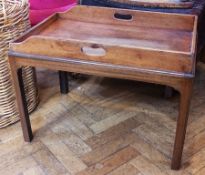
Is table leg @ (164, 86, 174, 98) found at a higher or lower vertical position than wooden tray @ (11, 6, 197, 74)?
lower

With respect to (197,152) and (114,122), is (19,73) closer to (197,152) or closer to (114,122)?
(114,122)

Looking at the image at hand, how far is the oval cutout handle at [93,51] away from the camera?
3.09 ft

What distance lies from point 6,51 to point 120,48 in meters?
0.50

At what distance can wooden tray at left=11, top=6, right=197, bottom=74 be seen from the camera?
0.90m

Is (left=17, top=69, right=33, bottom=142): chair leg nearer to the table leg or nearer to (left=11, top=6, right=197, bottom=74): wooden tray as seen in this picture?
(left=11, top=6, right=197, bottom=74): wooden tray

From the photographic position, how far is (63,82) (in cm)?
151

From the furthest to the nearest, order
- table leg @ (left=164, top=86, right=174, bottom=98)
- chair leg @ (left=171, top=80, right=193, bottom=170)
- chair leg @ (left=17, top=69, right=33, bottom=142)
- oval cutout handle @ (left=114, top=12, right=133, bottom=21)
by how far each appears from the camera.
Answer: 1. table leg @ (left=164, top=86, right=174, bottom=98)
2. oval cutout handle @ (left=114, top=12, right=133, bottom=21)
3. chair leg @ (left=17, top=69, right=33, bottom=142)
4. chair leg @ (left=171, top=80, right=193, bottom=170)

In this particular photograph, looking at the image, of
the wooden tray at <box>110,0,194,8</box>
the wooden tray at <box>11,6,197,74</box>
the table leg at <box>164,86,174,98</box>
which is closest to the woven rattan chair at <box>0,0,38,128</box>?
the wooden tray at <box>11,6,197,74</box>

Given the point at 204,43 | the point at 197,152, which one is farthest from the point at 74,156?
the point at 204,43

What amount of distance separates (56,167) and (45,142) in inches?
6.0

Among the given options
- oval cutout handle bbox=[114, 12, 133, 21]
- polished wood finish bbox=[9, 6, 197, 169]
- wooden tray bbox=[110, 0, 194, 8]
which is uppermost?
wooden tray bbox=[110, 0, 194, 8]

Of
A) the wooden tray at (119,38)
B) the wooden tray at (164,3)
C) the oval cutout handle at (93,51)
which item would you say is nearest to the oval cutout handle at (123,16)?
the wooden tray at (119,38)

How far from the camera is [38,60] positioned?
1.00 metres

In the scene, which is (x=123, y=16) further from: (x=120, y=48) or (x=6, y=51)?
(x=6, y=51)
